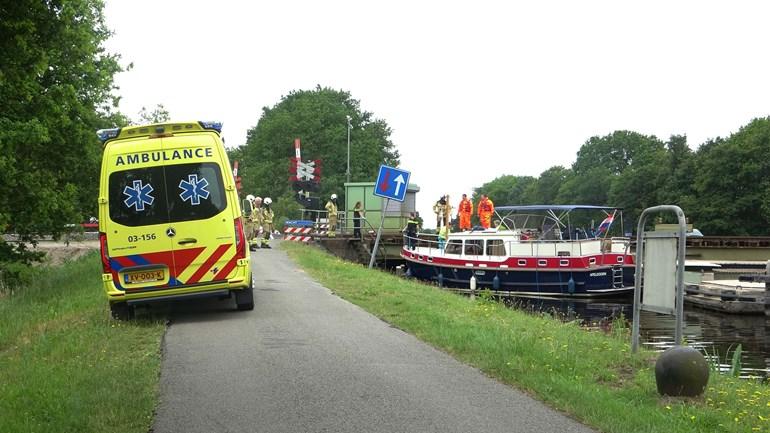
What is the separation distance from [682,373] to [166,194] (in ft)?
24.0

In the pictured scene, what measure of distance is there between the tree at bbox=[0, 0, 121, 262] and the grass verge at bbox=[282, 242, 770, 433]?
956 centimetres

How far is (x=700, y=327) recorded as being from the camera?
23.6 m

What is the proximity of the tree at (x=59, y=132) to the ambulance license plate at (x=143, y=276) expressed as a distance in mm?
5994

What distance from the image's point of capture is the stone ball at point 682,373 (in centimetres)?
→ 691

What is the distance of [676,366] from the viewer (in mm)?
6914

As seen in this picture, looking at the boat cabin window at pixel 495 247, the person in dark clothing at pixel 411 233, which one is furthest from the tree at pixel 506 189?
the boat cabin window at pixel 495 247

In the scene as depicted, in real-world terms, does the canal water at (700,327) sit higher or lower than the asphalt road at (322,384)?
lower

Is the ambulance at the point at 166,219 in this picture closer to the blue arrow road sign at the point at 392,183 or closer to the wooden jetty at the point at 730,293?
the blue arrow road sign at the point at 392,183

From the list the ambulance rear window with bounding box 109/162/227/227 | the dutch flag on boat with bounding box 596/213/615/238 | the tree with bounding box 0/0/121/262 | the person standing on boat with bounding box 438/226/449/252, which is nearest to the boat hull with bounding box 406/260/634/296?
the person standing on boat with bounding box 438/226/449/252

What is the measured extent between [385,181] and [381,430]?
15062 mm

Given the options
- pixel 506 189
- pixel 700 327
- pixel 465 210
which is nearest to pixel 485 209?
pixel 465 210

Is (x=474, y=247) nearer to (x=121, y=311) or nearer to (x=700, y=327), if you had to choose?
(x=700, y=327)

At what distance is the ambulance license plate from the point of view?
11.1 metres

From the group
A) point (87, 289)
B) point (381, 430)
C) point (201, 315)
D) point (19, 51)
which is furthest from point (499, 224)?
point (381, 430)
